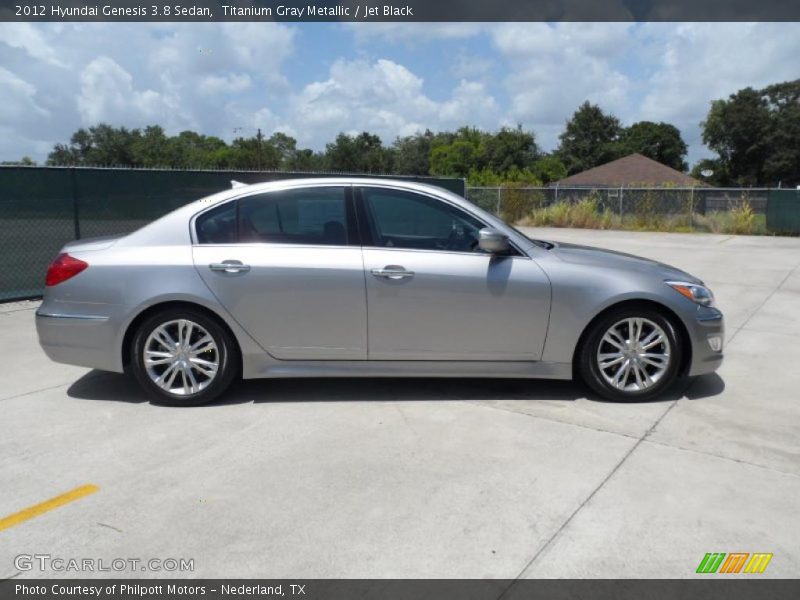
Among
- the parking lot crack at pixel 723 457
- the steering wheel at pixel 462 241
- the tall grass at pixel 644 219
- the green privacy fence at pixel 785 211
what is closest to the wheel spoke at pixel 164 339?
the steering wheel at pixel 462 241

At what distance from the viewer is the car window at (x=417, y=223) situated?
4789 millimetres

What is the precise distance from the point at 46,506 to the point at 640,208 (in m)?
23.2

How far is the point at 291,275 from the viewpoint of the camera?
461cm

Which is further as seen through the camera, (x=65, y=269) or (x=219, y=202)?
(x=219, y=202)

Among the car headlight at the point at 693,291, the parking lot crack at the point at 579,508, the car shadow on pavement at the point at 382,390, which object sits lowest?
the parking lot crack at the point at 579,508

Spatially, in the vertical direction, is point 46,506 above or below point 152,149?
below

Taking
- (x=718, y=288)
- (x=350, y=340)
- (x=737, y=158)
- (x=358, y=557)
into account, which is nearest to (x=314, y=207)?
(x=350, y=340)

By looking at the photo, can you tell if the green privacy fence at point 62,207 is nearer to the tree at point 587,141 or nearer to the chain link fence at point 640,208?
the chain link fence at point 640,208

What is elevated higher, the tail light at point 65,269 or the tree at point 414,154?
the tree at point 414,154

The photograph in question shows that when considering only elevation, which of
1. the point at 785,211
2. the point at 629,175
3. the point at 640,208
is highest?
the point at 629,175

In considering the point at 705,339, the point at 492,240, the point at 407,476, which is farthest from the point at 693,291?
the point at 407,476

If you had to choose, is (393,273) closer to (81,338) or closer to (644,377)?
(644,377)

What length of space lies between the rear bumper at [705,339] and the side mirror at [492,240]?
1.44 metres

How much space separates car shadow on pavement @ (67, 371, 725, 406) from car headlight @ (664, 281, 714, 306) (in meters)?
0.73
